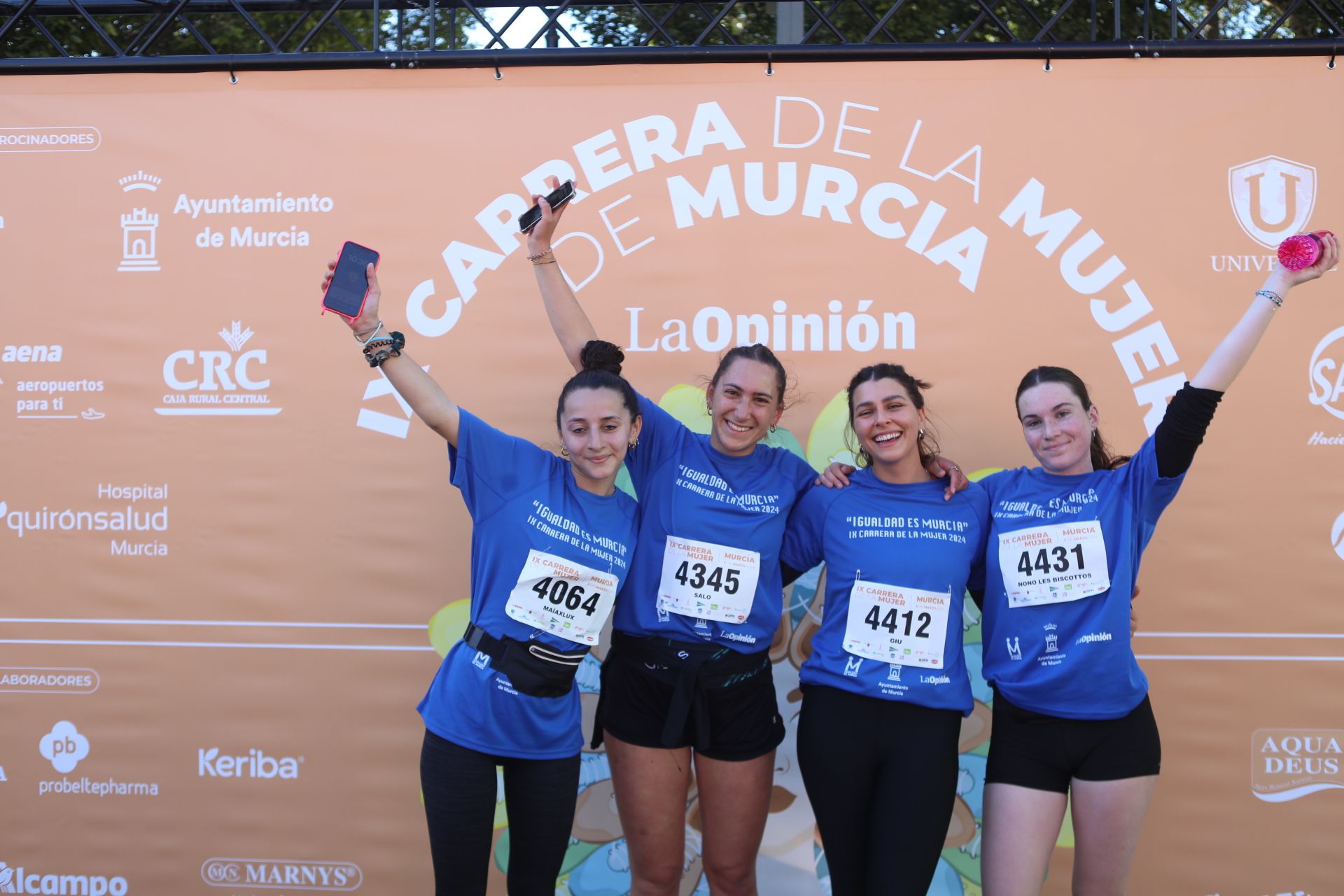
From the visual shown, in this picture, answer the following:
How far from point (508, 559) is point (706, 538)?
49cm

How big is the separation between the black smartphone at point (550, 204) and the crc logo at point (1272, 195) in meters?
2.11

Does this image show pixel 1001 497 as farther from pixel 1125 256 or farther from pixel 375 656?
pixel 375 656

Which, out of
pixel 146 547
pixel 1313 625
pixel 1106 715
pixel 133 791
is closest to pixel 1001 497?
pixel 1106 715

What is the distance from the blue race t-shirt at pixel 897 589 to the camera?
7.39ft

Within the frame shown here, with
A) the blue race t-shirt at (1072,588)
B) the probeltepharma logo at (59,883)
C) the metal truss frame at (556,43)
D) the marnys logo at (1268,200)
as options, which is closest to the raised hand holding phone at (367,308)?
the metal truss frame at (556,43)

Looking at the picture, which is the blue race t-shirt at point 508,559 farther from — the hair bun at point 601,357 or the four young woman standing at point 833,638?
the hair bun at point 601,357

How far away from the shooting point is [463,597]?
121 inches

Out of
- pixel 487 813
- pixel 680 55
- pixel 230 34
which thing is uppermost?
pixel 230 34

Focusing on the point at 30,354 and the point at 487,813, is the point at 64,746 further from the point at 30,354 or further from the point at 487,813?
the point at 487,813

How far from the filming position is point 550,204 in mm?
2479

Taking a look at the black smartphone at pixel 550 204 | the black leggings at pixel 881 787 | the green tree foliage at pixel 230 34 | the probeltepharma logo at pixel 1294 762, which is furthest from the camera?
the green tree foliage at pixel 230 34

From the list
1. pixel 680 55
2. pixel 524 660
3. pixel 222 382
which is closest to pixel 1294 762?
pixel 524 660

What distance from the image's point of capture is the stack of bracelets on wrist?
210 centimetres

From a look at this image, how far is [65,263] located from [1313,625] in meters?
4.16
